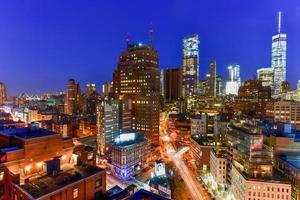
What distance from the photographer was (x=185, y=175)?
55375mm

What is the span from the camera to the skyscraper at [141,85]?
8475 centimetres

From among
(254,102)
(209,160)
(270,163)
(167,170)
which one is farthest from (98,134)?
(254,102)

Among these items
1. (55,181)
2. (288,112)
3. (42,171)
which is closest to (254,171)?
(55,181)

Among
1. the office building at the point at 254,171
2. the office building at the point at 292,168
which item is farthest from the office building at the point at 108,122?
the office building at the point at 292,168

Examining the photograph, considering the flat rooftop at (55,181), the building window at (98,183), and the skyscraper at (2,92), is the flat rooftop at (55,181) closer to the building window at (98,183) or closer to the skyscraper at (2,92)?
the building window at (98,183)

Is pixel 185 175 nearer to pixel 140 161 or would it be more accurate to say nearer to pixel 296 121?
pixel 140 161

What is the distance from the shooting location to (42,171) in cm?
2506

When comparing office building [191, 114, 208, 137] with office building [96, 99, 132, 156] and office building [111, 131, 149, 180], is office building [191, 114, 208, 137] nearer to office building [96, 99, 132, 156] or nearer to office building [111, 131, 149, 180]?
office building [111, 131, 149, 180]

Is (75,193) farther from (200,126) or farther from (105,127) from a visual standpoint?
(200,126)

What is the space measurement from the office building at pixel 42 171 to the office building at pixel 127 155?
92.1 feet

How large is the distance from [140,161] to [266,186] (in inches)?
1356

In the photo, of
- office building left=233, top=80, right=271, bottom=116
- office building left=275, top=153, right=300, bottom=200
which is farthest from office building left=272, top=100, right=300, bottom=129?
office building left=275, top=153, right=300, bottom=200

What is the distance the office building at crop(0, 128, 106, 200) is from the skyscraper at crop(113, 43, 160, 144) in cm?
5746

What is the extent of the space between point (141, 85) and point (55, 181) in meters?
74.3
